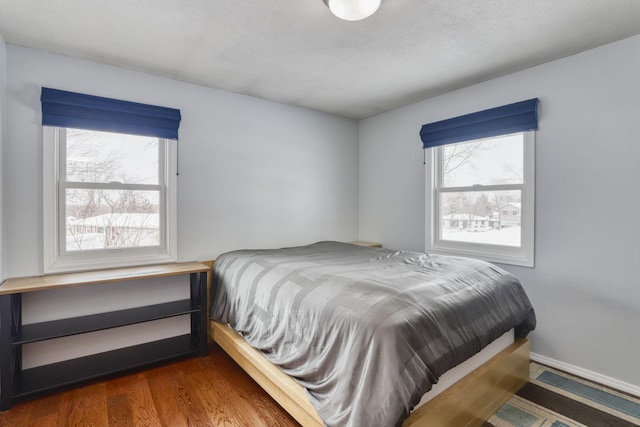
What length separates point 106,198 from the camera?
261 centimetres

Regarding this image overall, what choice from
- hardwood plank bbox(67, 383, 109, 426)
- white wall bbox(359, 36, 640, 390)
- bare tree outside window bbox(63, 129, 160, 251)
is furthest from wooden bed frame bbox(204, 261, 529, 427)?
bare tree outside window bbox(63, 129, 160, 251)

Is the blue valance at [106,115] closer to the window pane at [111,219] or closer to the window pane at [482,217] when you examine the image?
the window pane at [111,219]

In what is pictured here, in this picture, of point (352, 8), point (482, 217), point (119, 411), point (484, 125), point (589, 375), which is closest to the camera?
point (352, 8)

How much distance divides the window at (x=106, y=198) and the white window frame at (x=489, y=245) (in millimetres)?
2553

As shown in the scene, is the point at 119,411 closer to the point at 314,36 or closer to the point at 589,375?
the point at 314,36

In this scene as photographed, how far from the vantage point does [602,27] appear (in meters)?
2.03

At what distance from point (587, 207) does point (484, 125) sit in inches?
41.2

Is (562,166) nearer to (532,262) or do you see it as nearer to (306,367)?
(532,262)

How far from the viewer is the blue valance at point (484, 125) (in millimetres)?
2582

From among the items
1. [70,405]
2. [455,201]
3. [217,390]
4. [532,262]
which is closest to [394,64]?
[455,201]

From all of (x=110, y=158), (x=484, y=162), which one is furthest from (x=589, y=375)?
(x=110, y=158)

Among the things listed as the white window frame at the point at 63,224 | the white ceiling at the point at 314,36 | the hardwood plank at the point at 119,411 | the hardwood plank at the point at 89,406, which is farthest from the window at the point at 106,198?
the hardwood plank at the point at 119,411

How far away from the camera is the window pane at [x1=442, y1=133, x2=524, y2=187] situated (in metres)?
2.77

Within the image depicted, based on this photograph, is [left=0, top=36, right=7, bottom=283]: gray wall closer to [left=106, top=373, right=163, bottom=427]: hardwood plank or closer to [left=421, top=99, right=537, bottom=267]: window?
[left=106, top=373, right=163, bottom=427]: hardwood plank
